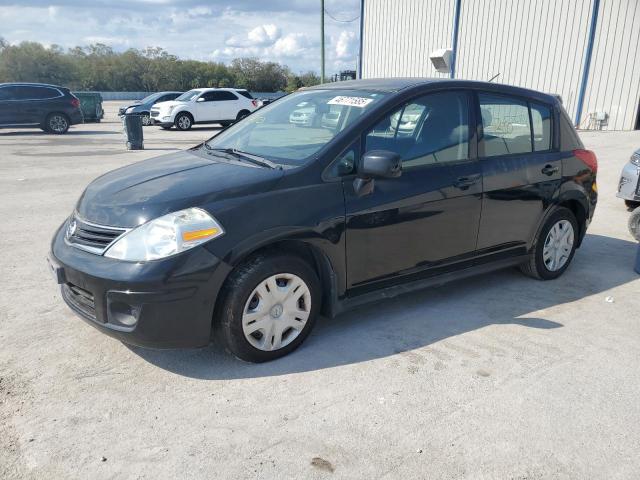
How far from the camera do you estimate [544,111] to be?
15.5ft

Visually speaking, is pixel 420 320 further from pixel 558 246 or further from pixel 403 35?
pixel 403 35

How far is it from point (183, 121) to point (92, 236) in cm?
2010

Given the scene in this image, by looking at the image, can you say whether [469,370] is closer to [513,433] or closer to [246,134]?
[513,433]

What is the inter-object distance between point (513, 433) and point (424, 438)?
1.52 ft

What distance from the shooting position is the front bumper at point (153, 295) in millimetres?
2859

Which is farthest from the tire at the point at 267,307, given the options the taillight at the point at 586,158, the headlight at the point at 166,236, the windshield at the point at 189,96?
the windshield at the point at 189,96

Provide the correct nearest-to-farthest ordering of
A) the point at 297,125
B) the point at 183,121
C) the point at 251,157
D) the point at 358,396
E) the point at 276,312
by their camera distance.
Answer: the point at 358,396 < the point at 276,312 < the point at 251,157 < the point at 297,125 < the point at 183,121

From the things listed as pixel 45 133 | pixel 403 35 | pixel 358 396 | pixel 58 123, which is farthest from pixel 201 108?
pixel 358 396

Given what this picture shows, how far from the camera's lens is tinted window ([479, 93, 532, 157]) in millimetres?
4203

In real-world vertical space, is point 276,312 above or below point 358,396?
above

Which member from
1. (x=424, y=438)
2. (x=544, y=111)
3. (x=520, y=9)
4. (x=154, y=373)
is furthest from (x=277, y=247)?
(x=520, y=9)

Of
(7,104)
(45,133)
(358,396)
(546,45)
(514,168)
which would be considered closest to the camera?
(358,396)

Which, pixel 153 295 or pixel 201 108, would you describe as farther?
pixel 201 108

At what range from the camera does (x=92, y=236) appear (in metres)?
3.15
